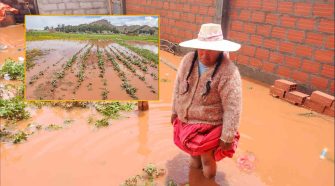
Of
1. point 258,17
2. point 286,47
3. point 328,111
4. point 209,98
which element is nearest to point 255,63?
point 286,47

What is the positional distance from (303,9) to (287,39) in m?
0.53

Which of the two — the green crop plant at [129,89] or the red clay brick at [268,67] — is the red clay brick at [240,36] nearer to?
the red clay brick at [268,67]

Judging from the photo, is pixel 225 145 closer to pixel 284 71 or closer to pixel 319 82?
pixel 319 82

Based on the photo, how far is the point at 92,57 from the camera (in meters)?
4.54

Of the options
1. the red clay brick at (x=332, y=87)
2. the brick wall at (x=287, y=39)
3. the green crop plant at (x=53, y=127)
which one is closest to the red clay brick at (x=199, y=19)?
the brick wall at (x=287, y=39)

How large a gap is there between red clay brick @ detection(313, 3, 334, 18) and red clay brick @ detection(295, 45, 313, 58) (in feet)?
1.70

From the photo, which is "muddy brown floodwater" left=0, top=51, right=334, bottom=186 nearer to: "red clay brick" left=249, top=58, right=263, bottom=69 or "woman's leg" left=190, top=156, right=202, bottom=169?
"woman's leg" left=190, top=156, right=202, bottom=169

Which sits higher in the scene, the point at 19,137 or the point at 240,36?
the point at 240,36

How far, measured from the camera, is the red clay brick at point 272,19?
506 centimetres

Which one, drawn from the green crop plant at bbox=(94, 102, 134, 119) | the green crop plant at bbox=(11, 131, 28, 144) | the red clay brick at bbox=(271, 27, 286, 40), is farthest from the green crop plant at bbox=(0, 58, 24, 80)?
the red clay brick at bbox=(271, 27, 286, 40)

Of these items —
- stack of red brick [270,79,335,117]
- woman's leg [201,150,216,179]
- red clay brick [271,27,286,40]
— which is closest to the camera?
woman's leg [201,150,216,179]

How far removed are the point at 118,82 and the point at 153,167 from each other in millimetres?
1886

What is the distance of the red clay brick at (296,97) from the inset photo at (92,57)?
2.12 m

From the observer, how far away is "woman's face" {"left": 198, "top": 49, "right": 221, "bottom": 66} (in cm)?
247
